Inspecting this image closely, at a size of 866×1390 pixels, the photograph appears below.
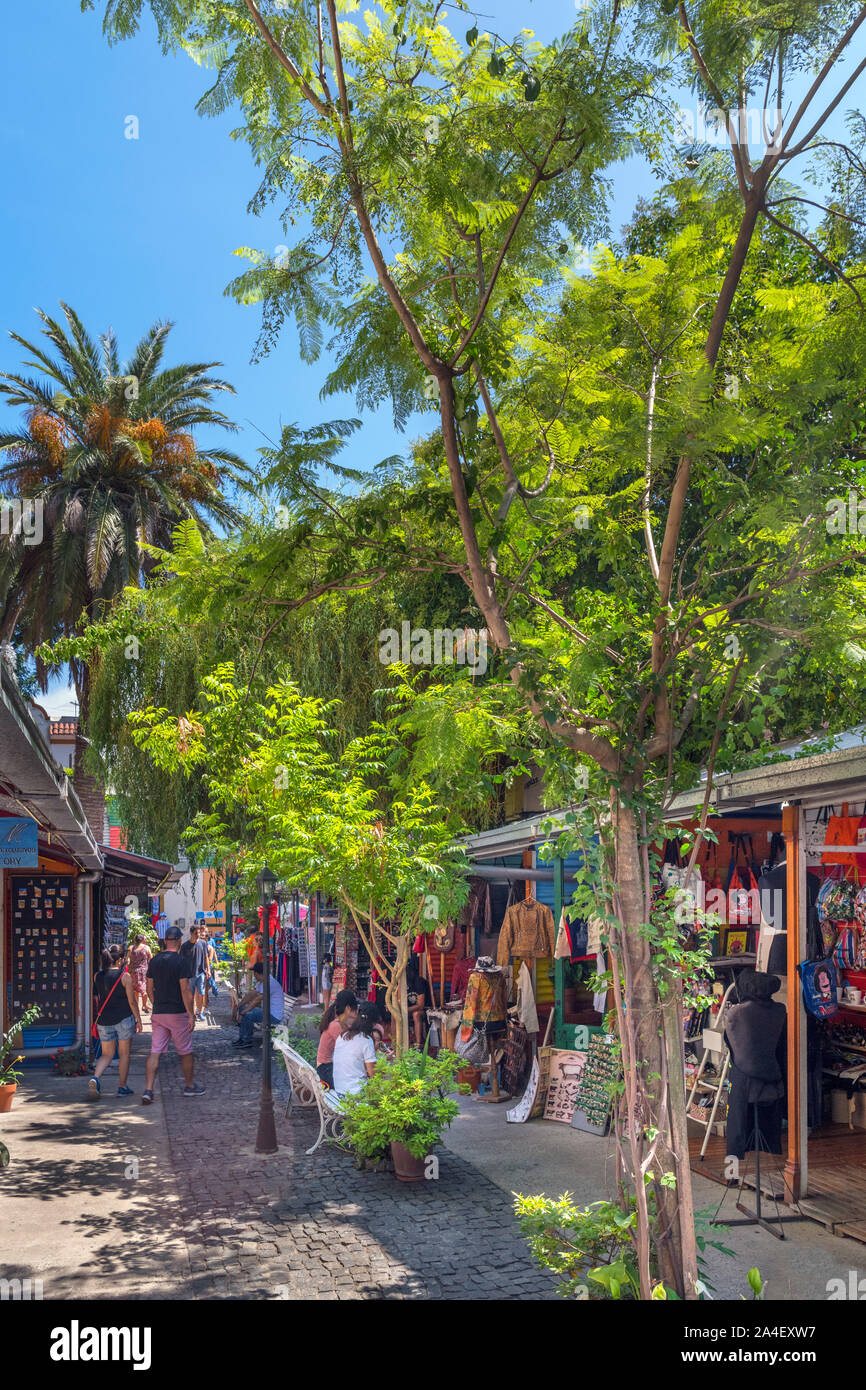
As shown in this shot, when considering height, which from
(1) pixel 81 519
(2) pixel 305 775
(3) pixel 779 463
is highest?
(1) pixel 81 519

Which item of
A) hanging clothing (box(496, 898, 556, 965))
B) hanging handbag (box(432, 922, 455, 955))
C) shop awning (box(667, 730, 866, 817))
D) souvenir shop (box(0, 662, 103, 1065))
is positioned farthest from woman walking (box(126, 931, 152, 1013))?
shop awning (box(667, 730, 866, 817))

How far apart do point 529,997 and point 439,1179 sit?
3069mm

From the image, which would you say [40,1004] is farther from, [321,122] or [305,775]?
[321,122]

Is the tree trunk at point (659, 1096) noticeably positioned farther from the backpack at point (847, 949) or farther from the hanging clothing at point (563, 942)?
the hanging clothing at point (563, 942)

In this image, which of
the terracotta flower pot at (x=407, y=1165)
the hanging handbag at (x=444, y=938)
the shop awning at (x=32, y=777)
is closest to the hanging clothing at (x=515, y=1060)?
the hanging handbag at (x=444, y=938)

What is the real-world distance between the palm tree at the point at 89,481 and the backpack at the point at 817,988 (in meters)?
12.7

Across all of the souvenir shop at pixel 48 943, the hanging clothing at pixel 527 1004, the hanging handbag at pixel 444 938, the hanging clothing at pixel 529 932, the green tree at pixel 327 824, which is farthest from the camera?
the souvenir shop at pixel 48 943

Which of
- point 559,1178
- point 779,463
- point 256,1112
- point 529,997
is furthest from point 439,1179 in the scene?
point 779,463

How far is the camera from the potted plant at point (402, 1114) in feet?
28.1

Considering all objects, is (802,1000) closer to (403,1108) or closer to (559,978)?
(403,1108)

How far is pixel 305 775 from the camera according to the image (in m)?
9.92

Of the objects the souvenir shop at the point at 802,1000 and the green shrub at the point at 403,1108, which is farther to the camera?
the green shrub at the point at 403,1108

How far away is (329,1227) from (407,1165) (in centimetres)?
127

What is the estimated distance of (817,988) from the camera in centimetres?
757
